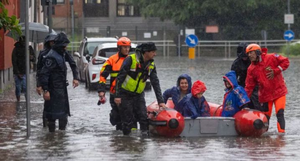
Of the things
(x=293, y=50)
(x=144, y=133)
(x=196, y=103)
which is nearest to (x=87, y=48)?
(x=196, y=103)

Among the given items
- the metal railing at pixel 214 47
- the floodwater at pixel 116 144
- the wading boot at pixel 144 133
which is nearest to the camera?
the floodwater at pixel 116 144

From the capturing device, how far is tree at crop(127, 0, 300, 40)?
62656mm

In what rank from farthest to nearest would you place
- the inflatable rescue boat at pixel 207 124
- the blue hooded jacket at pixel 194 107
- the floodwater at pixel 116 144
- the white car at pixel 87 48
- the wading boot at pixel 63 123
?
the white car at pixel 87 48 < the wading boot at pixel 63 123 < the blue hooded jacket at pixel 194 107 < the inflatable rescue boat at pixel 207 124 < the floodwater at pixel 116 144

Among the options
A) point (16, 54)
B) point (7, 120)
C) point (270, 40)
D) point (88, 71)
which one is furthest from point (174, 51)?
point (7, 120)

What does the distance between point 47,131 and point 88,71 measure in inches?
488

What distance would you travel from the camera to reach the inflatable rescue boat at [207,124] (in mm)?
12758

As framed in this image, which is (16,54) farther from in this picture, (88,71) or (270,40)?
(270,40)

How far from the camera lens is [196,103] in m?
13.4

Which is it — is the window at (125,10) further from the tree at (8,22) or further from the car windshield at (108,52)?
the tree at (8,22)

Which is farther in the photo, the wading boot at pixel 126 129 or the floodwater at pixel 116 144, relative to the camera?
the wading boot at pixel 126 129

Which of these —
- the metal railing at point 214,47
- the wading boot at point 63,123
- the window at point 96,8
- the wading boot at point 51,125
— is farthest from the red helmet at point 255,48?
the window at point 96,8

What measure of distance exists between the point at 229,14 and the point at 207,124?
171 feet

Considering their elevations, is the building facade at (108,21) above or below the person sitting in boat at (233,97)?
above

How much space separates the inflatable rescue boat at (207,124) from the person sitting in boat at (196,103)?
0.19 metres
